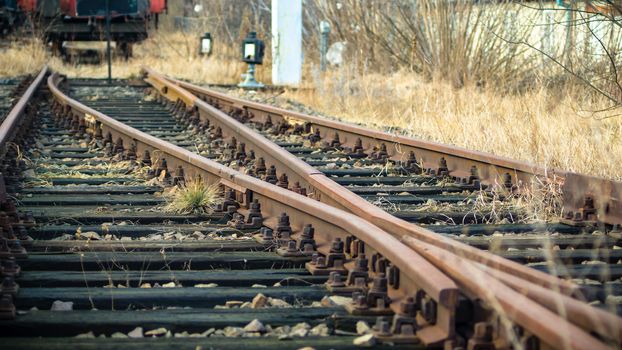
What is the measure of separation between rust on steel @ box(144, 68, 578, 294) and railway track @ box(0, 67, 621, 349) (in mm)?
11

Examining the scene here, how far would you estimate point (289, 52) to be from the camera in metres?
17.0

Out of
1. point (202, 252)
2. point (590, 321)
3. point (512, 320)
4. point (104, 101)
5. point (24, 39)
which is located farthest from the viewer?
point (24, 39)

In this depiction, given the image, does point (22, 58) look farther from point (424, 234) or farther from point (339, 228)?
point (424, 234)

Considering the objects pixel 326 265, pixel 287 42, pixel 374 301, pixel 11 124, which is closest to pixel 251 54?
pixel 287 42

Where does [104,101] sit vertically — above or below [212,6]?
below

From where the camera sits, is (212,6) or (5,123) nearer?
(5,123)

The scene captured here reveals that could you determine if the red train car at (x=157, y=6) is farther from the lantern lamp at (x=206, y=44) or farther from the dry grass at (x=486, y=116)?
the dry grass at (x=486, y=116)

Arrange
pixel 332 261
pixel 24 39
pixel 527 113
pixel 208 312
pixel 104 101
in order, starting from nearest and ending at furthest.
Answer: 1. pixel 208 312
2. pixel 332 261
3. pixel 527 113
4. pixel 104 101
5. pixel 24 39

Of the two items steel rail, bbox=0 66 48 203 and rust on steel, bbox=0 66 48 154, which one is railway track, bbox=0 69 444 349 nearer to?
steel rail, bbox=0 66 48 203

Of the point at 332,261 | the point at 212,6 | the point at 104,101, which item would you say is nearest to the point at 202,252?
the point at 332,261

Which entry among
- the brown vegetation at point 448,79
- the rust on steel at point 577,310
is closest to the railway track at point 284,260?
the rust on steel at point 577,310

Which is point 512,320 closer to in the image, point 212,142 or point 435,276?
point 435,276

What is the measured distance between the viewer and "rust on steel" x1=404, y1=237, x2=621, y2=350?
8.19 feet

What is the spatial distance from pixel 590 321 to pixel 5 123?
6.50 metres
